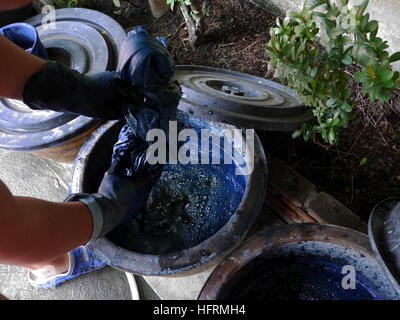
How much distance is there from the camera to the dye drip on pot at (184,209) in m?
1.71

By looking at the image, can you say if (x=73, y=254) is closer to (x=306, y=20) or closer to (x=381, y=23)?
(x=306, y=20)

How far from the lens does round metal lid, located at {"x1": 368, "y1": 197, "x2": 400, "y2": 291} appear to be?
1.12m

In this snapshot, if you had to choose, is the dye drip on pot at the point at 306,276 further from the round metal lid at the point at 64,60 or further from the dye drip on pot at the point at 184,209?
the round metal lid at the point at 64,60

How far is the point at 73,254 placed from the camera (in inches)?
83.0

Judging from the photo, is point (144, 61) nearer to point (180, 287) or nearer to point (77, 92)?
point (77, 92)

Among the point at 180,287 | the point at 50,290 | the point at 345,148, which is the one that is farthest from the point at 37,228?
the point at 345,148

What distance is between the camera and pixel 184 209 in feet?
6.13

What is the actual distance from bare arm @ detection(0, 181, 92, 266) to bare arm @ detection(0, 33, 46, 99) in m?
0.43

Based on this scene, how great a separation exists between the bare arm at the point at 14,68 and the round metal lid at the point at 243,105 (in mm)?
616

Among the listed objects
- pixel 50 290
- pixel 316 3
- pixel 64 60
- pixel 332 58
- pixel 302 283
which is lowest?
pixel 50 290

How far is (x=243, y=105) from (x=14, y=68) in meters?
0.91

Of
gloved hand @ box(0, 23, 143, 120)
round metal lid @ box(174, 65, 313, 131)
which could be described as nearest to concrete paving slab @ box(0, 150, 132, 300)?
gloved hand @ box(0, 23, 143, 120)
